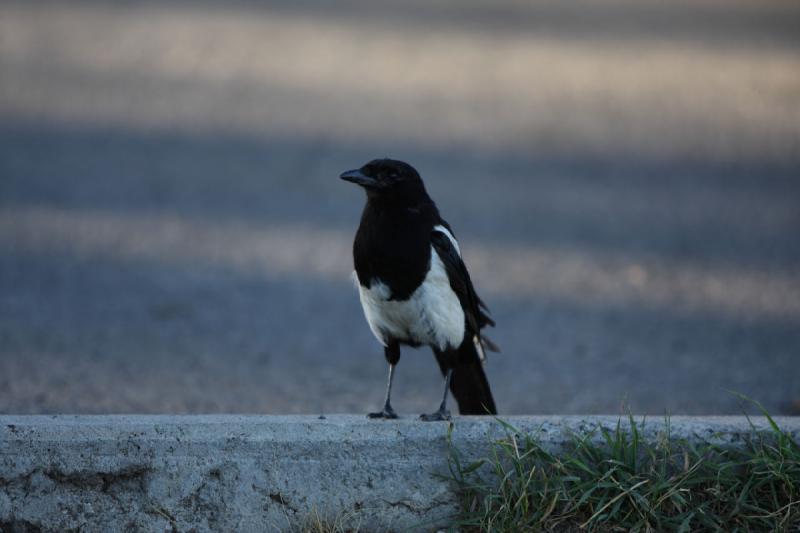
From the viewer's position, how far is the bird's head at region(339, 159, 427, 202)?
4.10 metres

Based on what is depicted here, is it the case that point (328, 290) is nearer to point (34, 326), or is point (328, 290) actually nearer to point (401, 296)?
point (34, 326)

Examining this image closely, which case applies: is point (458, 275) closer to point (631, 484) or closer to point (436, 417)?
point (436, 417)

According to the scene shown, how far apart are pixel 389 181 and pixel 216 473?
3.85 feet

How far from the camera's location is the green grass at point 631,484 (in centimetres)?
349

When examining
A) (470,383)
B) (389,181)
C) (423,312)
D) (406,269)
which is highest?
(389,181)

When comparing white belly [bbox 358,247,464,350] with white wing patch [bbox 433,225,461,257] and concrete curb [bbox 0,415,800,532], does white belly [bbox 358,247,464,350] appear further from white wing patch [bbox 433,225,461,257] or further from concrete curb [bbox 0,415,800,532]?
concrete curb [bbox 0,415,800,532]

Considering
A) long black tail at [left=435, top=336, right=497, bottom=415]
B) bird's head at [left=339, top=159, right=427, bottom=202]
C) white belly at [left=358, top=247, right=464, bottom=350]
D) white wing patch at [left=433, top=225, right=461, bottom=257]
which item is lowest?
long black tail at [left=435, top=336, right=497, bottom=415]

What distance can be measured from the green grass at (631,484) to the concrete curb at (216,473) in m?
0.08

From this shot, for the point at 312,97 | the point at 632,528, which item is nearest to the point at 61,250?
the point at 312,97

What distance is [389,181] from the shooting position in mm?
4113

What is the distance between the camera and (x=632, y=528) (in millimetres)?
3445

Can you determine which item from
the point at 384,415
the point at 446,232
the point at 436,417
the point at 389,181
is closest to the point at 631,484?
the point at 436,417

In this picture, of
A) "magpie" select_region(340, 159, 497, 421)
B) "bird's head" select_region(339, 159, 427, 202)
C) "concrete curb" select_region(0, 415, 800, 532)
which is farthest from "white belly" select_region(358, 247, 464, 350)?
"concrete curb" select_region(0, 415, 800, 532)

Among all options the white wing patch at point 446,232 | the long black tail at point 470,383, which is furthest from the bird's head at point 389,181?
the long black tail at point 470,383
